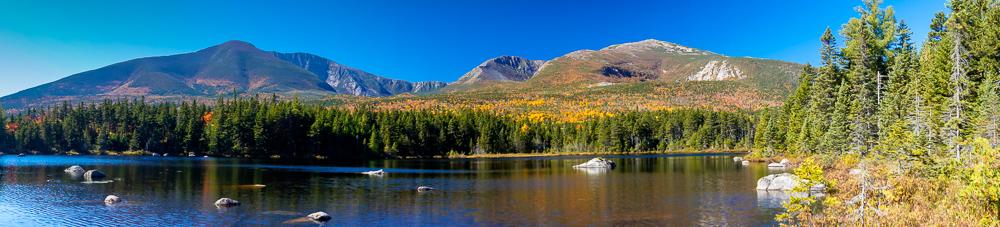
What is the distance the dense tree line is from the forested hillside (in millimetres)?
59476

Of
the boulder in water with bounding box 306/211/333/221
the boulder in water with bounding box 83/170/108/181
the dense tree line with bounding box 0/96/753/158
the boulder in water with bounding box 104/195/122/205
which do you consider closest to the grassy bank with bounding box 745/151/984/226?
the boulder in water with bounding box 306/211/333/221

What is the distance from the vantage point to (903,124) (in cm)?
3556

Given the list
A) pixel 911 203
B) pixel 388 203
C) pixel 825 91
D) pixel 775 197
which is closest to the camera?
pixel 911 203

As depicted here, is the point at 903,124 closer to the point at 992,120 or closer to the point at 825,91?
the point at 992,120

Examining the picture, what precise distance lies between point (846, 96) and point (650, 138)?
95611 millimetres

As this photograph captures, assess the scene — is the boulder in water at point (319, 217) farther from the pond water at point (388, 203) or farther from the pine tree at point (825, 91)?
the pine tree at point (825, 91)

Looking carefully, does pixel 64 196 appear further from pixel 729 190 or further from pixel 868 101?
pixel 868 101

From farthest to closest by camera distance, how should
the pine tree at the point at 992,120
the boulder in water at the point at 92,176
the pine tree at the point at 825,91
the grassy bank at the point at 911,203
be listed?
the pine tree at the point at 825,91
the boulder in water at the point at 92,176
the pine tree at the point at 992,120
the grassy bank at the point at 911,203

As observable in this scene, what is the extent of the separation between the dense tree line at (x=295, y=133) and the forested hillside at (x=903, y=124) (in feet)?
195

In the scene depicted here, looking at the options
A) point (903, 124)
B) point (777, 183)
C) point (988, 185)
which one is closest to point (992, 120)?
point (903, 124)

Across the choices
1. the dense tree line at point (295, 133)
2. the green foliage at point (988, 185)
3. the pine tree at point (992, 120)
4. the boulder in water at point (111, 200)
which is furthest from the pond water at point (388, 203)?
the dense tree line at point (295, 133)

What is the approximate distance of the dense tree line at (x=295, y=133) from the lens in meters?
118

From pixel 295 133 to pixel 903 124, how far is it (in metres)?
114

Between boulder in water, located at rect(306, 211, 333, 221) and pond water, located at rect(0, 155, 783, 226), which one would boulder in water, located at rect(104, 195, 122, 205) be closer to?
pond water, located at rect(0, 155, 783, 226)
